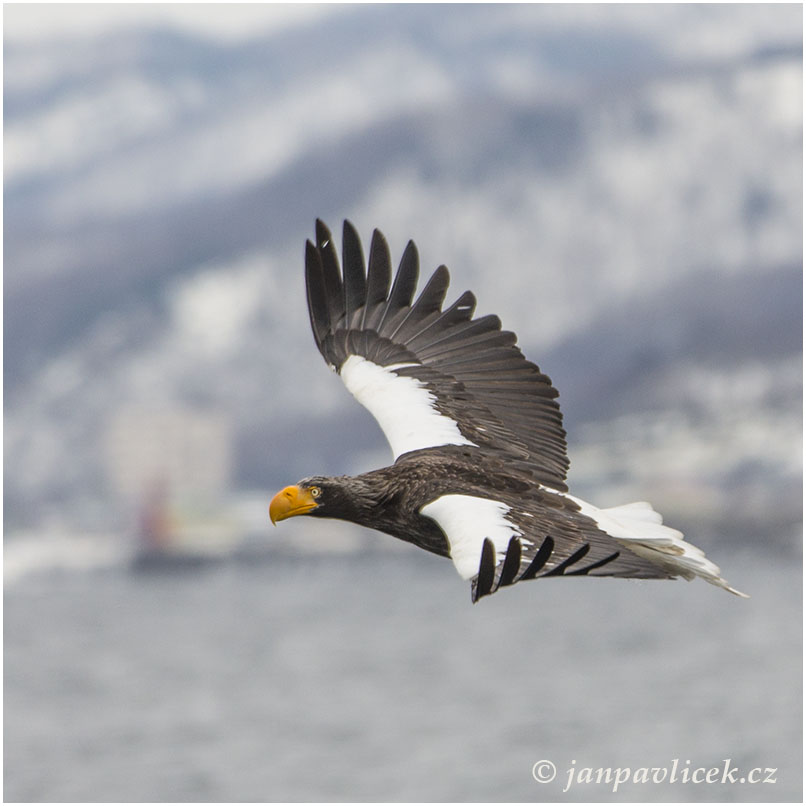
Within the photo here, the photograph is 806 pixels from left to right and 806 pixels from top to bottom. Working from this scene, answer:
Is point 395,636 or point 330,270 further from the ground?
point 395,636

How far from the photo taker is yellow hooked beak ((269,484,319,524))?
41.1ft

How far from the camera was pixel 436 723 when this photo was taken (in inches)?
5148

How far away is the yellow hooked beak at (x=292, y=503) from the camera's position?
12.5m

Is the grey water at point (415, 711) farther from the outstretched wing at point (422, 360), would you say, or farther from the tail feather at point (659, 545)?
the tail feather at point (659, 545)

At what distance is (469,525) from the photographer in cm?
1108

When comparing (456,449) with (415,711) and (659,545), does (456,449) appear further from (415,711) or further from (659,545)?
(415,711)

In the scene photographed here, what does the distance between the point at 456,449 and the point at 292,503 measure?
1451mm

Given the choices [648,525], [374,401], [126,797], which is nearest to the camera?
[648,525]

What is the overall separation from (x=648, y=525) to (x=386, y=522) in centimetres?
203

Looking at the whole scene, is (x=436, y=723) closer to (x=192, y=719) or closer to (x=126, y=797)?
(x=192, y=719)

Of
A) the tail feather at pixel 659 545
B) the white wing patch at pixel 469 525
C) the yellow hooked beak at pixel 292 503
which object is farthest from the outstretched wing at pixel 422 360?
the white wing patch at pixel 469 525

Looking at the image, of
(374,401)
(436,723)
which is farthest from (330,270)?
(436,723)

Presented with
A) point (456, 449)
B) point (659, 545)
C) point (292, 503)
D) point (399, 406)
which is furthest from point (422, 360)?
point (659, 545)

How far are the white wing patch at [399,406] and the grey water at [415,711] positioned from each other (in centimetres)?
9281
